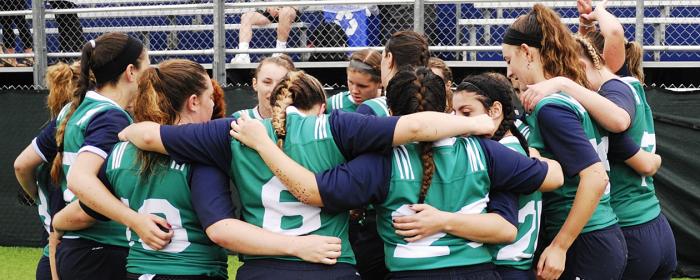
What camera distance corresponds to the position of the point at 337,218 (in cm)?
311

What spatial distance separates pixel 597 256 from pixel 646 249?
0.37 m

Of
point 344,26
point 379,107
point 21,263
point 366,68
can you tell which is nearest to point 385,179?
point 379,107

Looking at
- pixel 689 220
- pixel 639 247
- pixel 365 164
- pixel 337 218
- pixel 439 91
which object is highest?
pixel 439 91

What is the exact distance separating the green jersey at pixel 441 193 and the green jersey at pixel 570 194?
0.57 m

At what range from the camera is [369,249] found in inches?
156

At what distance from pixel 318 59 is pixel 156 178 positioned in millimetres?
6180

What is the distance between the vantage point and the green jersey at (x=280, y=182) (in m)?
2.99

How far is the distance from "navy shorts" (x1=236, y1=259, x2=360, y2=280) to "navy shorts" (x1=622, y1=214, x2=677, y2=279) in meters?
1.37

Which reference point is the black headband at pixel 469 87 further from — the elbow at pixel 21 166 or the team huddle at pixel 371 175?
the elbow at pixel 21 166

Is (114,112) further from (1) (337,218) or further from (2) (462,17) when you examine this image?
(2) (462,17)

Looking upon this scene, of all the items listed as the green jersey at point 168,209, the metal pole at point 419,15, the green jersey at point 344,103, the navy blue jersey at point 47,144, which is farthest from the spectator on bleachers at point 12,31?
the green jersey at point 168,209

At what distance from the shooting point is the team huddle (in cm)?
299

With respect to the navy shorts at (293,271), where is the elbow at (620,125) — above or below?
above

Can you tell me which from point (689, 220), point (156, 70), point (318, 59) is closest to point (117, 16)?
point (318, 59)
